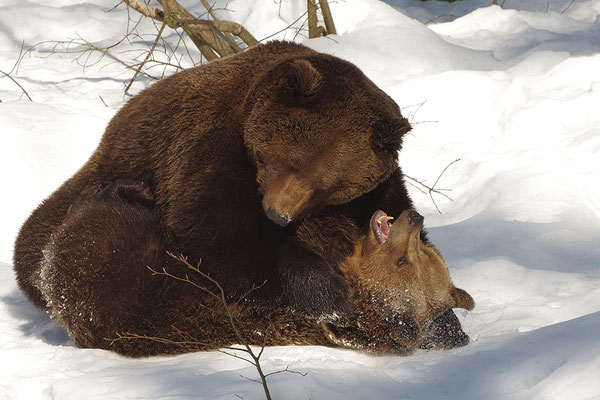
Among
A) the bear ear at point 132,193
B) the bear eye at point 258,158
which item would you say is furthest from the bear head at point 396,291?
the bear ear at point 132,193

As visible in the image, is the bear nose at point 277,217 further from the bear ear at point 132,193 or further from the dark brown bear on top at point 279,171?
the bear ear at point 132,193

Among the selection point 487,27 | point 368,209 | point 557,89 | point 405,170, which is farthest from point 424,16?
point 368,209

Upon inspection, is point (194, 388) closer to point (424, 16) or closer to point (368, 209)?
point (368, 209)

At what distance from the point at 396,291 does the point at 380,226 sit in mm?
387

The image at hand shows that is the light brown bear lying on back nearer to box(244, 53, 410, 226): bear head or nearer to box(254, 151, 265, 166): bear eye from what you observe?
box(244, 53, 410, 226): bear head

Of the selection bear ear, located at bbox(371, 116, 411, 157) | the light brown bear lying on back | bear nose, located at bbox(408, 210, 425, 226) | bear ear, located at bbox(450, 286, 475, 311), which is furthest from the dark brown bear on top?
bear ear, located at bbox(450, 286, 475, 311)

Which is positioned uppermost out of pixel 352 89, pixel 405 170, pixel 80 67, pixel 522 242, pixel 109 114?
pixel 80 67

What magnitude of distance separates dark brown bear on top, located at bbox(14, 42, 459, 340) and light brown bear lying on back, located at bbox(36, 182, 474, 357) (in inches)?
4.7

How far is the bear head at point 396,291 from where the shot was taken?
13.0 ft

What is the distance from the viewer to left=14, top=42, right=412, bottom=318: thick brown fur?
371 centimetres

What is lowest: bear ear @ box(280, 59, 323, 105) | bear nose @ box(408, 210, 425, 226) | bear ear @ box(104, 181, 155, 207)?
bear nose @ box(408, 210, 425, 226)

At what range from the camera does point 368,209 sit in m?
4.21

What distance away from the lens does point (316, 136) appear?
3709 millimetres

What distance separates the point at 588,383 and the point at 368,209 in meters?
1.80
